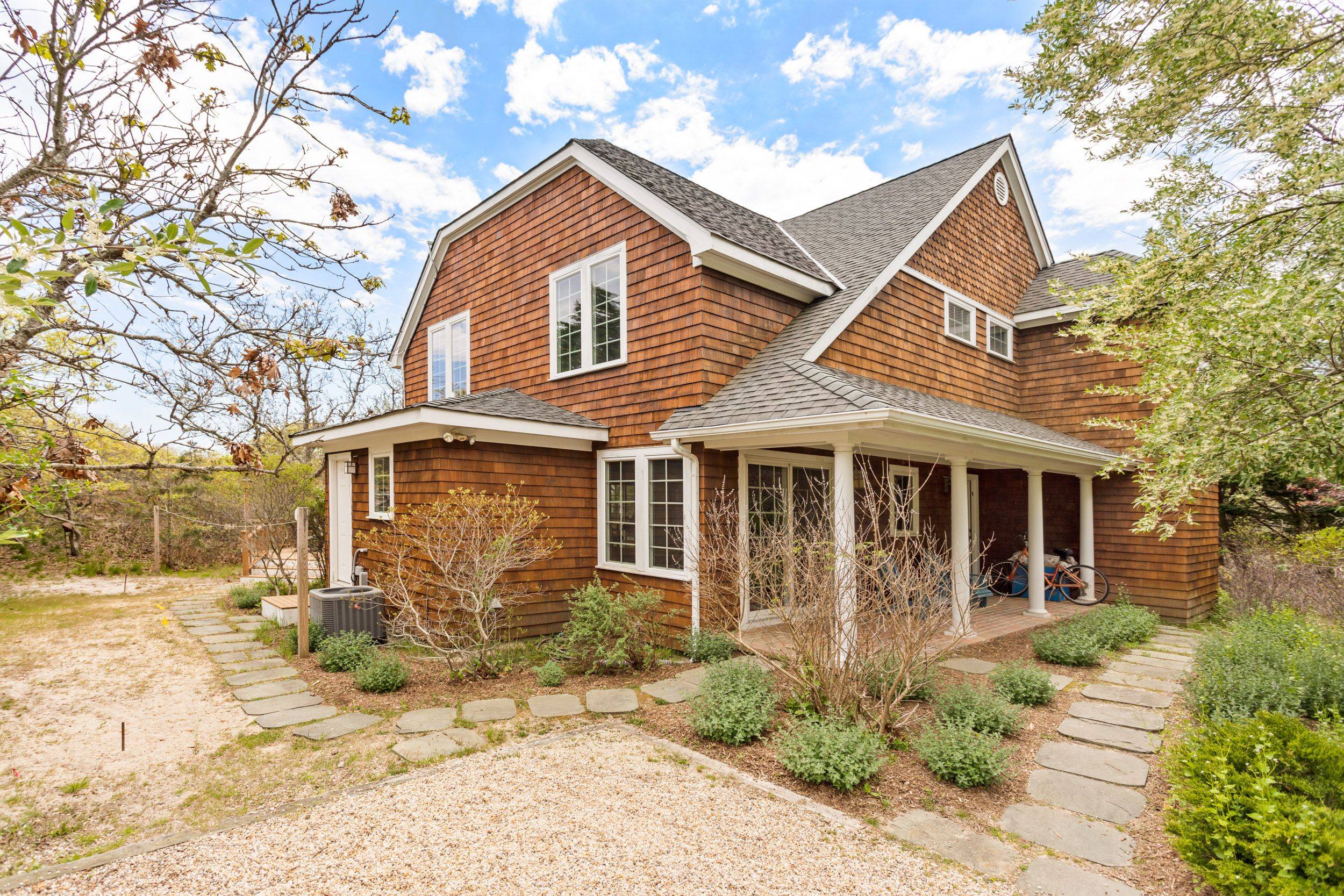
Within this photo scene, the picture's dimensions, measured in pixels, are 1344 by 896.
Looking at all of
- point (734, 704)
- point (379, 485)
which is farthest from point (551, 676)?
point (379, 485)

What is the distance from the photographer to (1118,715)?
5.24 meters

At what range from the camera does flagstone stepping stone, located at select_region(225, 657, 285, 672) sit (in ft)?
21.4

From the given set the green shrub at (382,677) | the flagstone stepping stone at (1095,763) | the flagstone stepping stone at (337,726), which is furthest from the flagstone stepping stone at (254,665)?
the flagstone stepping stone at (1095,763)

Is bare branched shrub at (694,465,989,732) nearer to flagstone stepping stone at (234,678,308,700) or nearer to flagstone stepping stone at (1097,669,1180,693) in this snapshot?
flagstone stepping stone at (1097,669,1180,693)

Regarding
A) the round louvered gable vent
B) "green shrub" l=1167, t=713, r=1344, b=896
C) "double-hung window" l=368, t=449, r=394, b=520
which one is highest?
the round louvered gable vent

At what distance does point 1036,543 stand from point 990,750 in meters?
6.12

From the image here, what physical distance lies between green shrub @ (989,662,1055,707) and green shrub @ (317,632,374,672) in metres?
6.37

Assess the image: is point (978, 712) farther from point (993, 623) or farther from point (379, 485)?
point (379, 485)

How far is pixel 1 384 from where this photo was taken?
93.6 inches

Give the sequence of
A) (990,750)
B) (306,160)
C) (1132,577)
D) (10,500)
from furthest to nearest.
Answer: (1132,577) → (990,750) → (306,160) → (10,500)

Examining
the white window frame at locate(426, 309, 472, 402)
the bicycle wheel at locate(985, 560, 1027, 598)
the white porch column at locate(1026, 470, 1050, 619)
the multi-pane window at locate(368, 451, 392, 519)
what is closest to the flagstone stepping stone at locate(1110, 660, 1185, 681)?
the white porch column at locate(1026, 470, 1050, 619)

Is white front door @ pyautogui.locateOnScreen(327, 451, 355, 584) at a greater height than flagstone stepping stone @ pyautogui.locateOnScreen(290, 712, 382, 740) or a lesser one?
greater

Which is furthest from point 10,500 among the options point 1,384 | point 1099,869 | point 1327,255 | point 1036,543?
point 1036,543

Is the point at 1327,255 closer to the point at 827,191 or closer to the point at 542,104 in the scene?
the point at 542,104
